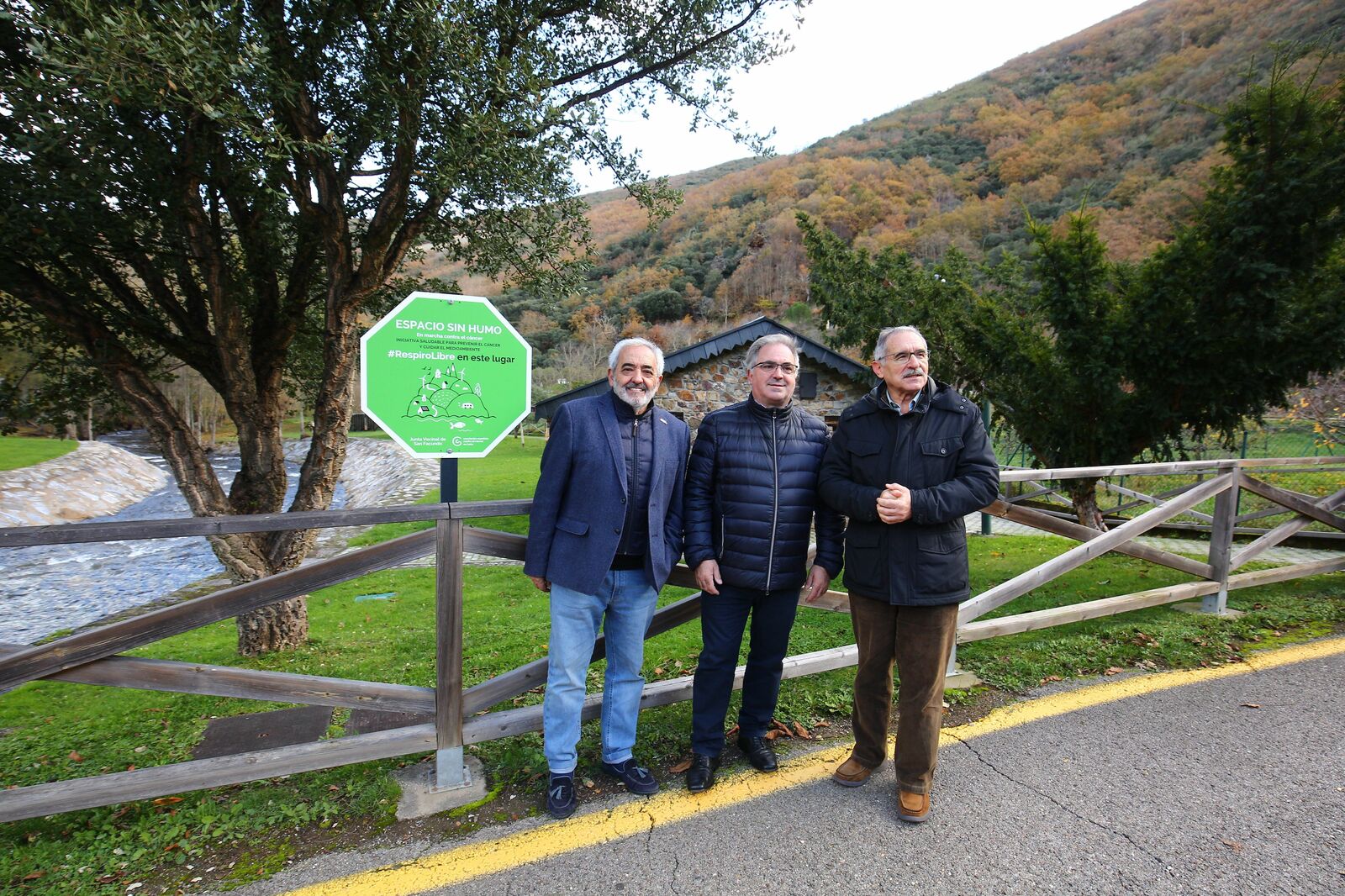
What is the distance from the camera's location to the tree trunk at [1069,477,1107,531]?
7.21m

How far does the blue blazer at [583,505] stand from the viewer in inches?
109

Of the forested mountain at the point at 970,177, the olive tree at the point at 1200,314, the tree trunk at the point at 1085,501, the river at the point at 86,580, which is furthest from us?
the forested mountain at the point at 970,177

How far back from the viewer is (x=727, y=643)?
2.97 m

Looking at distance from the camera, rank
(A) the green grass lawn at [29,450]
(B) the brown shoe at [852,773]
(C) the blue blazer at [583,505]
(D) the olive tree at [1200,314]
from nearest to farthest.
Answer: (C) the blue blazer at [583,505] < (B) the brown shoe at [852,773] < (D) the olive tree at [1200,314] < (A) the green grass lawn at [29,450]

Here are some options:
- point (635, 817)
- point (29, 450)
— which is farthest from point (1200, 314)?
point (29, 450)

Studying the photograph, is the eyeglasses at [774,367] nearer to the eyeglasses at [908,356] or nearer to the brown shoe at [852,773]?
the eyeglasses at [908,356]

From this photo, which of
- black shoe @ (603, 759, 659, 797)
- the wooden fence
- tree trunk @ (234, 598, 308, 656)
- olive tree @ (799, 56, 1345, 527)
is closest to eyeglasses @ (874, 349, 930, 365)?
the wooden fence

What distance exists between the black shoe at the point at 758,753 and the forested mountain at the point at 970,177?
34.4 metres

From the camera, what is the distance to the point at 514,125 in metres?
4.80

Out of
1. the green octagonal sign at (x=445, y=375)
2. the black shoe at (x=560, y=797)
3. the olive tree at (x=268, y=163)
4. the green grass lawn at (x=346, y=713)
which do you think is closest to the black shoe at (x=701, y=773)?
the green grass lawn at (x=346, y=713)

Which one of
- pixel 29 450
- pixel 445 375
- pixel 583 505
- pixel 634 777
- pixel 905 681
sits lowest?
pixel 634 777

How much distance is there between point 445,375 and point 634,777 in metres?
2.06

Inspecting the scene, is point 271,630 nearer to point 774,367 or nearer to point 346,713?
point 346,713

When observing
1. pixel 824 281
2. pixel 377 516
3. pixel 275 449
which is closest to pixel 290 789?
pixel 377 516
